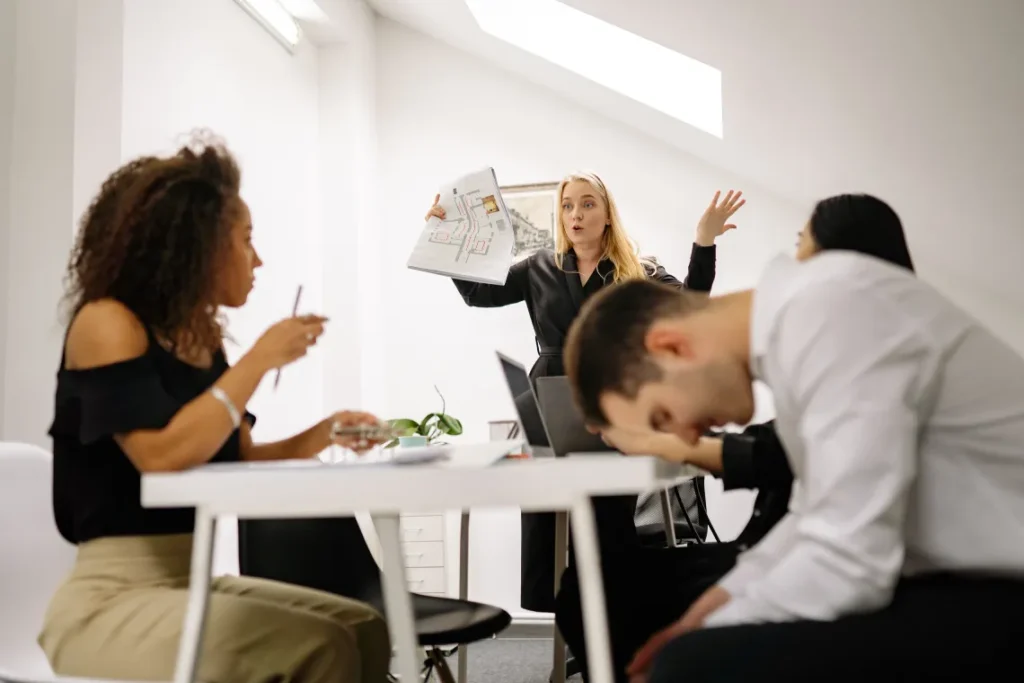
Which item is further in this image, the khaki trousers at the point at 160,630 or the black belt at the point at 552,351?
the black belt at the point at 552,351

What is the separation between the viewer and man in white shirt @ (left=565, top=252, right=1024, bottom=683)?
28.9 inches

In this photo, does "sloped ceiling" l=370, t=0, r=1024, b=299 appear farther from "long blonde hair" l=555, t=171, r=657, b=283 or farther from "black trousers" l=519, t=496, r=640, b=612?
"black trousers" l=519, t=496, r=640, b=612

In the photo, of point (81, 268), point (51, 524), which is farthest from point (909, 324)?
→ point (51, 524)

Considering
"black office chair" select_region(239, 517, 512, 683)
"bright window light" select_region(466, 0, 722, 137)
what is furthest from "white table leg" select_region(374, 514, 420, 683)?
"bright window light" select_region(466, 0, 722, 137)

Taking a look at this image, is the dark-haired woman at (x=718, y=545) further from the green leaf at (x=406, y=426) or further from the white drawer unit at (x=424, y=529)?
the white drawer unit at (x=424, y=529)

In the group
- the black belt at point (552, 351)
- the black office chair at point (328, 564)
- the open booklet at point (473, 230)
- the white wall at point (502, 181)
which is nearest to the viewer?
the black office chair at point (328, 564)

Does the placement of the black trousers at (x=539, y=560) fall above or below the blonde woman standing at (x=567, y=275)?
below

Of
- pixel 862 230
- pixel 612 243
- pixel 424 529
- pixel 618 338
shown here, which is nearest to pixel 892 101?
pixel 612 243

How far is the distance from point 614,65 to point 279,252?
1.60 meters

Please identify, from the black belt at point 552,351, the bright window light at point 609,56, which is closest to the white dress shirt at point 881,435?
the black belt at point 552,351

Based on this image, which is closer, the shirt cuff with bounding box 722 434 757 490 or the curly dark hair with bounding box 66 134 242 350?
the curly dark hair with bounding box 66 134 242 350

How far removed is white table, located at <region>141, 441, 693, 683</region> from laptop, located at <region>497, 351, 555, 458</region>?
2.23 feet

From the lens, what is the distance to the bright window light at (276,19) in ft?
11.8

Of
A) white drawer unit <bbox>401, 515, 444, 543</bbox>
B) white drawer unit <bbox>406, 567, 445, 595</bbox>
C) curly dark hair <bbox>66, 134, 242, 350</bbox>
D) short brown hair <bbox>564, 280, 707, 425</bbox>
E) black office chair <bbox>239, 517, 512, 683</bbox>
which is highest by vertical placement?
curly dark hair <bbox>66, 134, 242, 350</bbox>
